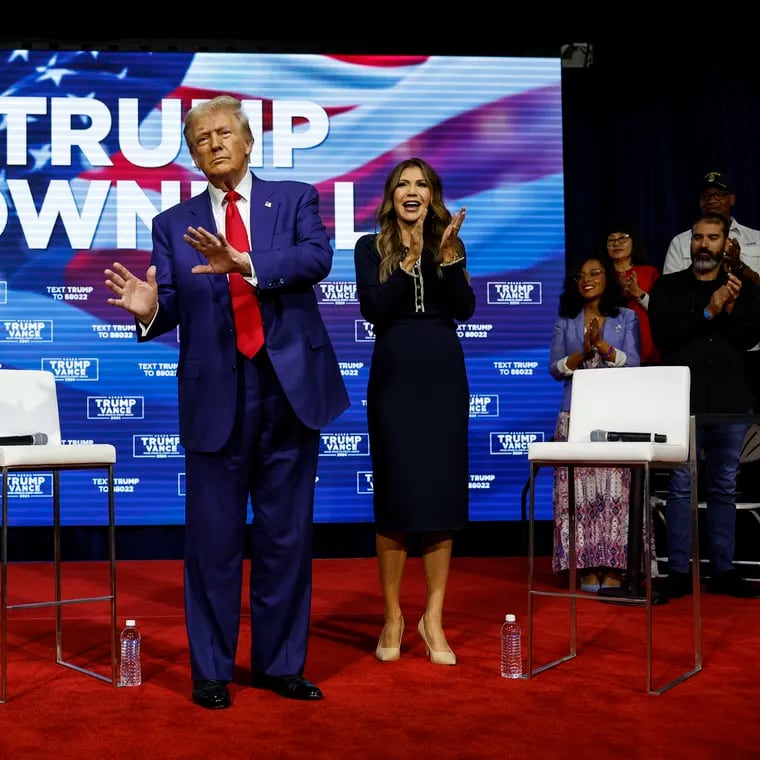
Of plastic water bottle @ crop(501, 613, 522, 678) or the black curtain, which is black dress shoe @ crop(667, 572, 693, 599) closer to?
plastic water bottle @ crop(501, 613, 522, 678)

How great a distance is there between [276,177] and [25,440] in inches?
140

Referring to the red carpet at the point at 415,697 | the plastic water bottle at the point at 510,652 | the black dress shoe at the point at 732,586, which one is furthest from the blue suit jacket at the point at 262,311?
the black dress shoe at the point at 732,586

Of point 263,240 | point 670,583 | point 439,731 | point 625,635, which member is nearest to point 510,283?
point 670,583

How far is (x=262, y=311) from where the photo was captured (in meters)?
3.04

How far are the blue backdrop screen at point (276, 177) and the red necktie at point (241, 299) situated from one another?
11.1 ft

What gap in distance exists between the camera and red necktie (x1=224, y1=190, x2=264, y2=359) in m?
3.02

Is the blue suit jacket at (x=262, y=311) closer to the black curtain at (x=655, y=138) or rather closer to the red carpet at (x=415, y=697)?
the red carpet at (x=415, y=697)

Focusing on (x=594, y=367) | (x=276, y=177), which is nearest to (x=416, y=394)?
(x=594, y=367)

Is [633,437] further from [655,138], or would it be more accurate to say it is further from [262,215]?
[655,138]

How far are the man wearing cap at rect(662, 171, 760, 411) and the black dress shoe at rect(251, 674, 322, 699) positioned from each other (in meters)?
2.89

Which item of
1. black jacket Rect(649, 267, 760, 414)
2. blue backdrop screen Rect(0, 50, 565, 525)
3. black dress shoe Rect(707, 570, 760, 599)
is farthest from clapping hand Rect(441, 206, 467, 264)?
blue backdrop screen Rect(0, 50, 565, 525)

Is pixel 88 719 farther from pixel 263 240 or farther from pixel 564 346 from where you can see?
pixel 564 346

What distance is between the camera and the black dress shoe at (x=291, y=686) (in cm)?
300

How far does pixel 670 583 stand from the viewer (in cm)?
495
